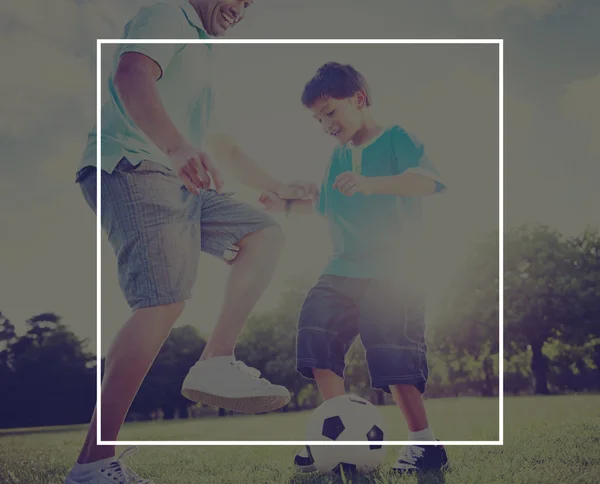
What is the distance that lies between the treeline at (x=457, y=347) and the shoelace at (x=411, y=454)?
0.34 meters

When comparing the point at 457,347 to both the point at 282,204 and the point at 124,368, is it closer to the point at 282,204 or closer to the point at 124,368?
the point at 282,204

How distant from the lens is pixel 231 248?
3.04 meters

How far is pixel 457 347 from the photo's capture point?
3.67m

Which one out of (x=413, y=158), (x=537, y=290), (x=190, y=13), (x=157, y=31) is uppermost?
(x=190, y=13)

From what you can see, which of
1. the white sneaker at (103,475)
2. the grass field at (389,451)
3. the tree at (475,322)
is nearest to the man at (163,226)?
the white sneaker at (103,475)

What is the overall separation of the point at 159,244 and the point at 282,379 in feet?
3.59

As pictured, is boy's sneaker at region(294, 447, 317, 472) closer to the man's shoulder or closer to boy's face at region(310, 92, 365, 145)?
boy's face at region(310, 92, 365, 145)

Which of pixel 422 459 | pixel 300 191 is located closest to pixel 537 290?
pixel 422 459

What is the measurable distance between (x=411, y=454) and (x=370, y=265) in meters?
0.84

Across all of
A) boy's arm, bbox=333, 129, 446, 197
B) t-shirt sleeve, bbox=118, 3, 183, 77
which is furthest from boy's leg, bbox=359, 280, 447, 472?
t-shirt sleeve, bbox=118, 3, 183, 77

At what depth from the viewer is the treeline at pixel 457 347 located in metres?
3.55

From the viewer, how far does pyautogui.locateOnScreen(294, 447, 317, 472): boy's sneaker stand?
9.99 feet

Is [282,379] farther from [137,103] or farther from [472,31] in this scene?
[472,31]

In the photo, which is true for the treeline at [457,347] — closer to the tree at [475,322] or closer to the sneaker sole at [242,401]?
the tree at [475,322]
